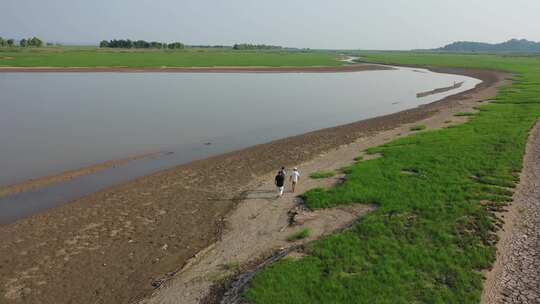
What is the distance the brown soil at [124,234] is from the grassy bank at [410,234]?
4848 mm

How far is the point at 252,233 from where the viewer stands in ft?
58.6

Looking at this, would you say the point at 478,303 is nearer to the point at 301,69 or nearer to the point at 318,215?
the point at 318,215

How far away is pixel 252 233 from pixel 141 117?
31.9 metres

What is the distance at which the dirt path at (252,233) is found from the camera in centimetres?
1381

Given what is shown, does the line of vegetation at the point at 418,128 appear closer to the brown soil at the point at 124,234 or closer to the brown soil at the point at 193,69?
the brown soil at the point at 124,234

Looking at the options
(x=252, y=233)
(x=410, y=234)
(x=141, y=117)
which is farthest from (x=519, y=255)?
(x=141, y=117)

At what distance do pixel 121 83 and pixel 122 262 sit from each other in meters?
67.3

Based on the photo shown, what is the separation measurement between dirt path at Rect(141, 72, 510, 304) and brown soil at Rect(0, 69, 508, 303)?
0.58 m

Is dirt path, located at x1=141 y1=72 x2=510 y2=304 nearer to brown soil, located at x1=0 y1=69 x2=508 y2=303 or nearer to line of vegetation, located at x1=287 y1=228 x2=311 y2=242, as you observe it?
line of vegetation, located at x1=287 y1=228 x2=311 y2=242

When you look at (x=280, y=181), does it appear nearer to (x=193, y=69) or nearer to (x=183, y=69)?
(x=183, y=69)

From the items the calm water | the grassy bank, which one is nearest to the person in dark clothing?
the grassy bank

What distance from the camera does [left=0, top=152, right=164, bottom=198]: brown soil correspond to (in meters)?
23.7

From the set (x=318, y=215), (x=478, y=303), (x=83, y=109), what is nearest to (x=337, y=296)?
(x=478, y=303)

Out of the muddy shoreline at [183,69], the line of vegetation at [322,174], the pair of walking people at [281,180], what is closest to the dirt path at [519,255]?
the line of vegetation at [322,174]
